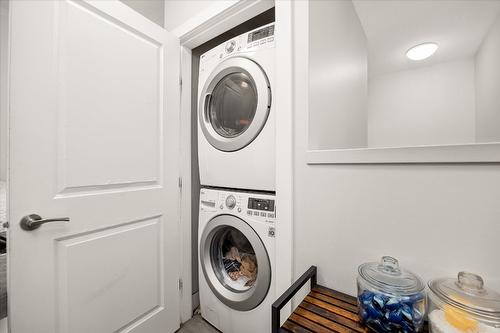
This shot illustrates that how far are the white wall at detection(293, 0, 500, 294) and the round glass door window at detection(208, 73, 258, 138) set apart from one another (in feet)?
1.21

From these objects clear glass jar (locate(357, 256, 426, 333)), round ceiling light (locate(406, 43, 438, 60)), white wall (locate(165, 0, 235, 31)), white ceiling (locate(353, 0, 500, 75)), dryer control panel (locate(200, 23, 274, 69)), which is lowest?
clear glass jar (locate(357, 256, 426, 333))

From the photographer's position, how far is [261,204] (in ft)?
3.69

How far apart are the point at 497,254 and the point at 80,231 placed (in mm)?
1517

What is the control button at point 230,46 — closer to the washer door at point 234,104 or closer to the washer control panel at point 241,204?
the washer door at point 234,104

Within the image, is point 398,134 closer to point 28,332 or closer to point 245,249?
point 245,249

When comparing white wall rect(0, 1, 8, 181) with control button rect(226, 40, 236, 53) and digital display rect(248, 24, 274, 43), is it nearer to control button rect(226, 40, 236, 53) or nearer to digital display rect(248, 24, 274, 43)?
control button rect(226, 40, 236, 53)

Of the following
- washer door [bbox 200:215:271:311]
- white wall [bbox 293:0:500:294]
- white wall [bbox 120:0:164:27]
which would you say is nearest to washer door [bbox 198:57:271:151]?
white wall [bbox 293:0:500:294]

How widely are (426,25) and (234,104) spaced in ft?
6.21

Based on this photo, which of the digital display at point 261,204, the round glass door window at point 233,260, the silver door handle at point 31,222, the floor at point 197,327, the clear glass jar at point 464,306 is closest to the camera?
the clear glass jar at point 464,306

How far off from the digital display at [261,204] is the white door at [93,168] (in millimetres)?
561

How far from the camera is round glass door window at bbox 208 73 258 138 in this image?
1246 millimetres

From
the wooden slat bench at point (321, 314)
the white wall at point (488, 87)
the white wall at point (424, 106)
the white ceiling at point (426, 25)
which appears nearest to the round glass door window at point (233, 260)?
the wooden slat bench at point (321, 314)

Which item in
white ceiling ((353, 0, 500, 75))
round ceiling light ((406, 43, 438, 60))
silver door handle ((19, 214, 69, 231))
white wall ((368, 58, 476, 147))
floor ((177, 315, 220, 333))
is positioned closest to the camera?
silver door handle ((19, 214, 69, 231))

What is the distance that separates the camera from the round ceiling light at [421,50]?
2082 mm
